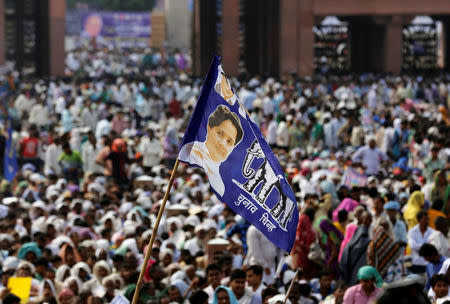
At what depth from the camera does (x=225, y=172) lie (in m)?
5.45

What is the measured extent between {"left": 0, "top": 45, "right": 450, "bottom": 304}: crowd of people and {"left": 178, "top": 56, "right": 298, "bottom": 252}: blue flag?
1.45ft

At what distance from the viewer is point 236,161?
546 cm

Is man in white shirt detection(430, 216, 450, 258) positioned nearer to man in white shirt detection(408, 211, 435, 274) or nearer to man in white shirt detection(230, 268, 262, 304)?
man in white shirt detection(408, 211, 435, 274)

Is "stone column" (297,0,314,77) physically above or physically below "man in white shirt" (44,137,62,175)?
above

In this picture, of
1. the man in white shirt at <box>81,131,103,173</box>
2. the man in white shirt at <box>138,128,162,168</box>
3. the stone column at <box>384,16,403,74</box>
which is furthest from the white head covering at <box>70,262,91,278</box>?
the stone column at <box>384,16,403,74</box>

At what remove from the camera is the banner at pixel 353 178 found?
14031mm

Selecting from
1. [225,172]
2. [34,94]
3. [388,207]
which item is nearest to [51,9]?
[34,94]

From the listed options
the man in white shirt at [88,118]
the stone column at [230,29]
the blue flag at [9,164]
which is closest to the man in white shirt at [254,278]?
the blue flag at [9,164]

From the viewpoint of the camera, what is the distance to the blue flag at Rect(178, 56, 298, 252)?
5.39 metres

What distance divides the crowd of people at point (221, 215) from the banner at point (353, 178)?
1.3 inches

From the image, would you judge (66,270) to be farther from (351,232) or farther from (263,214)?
(263,214)

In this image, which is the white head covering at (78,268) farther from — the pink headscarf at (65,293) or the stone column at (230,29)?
the stone column at (230,29)

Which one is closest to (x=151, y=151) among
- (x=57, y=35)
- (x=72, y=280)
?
(x=72, y=280)

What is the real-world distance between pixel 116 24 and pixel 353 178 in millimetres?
71163
